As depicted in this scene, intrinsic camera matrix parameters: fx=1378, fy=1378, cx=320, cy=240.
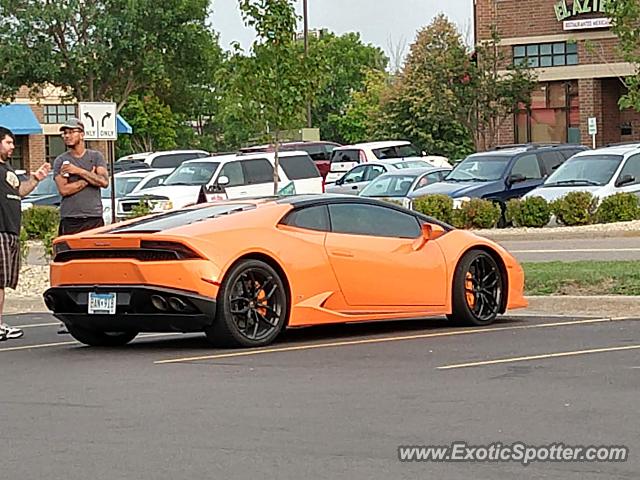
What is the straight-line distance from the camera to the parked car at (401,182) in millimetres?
30109

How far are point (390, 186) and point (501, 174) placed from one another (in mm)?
3154

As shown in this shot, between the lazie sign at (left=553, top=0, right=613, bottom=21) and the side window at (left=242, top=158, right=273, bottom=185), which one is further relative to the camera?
the lazie sign at (left=553, top=0, right=613, bottom=21)

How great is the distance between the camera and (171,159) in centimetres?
4462

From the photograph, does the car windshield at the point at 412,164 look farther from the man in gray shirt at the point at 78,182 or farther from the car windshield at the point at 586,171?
the man in gray shirt at the point at 78,182

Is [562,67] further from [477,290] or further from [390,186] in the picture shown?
[477,290]

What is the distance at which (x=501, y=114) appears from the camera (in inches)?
1832

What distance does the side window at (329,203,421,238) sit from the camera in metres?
12.0

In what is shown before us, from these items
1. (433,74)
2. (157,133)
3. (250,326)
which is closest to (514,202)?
(250,326)

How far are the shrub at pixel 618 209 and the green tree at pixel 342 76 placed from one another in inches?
1884

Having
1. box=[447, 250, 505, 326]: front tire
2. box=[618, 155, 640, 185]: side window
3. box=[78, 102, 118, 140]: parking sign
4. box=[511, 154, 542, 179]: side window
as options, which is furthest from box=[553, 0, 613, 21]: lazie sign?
box=[447, 250, 505, 326]: front tire

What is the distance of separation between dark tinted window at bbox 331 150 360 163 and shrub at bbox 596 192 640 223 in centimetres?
1808

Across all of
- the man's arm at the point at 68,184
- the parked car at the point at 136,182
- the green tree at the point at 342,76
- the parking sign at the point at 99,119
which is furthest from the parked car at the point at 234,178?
the green tree at the point at 342,76

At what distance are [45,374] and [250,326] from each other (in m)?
1.80

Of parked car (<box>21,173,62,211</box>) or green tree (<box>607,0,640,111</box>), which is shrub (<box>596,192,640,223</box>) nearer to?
green tree (<box>607,0,640,111</box>)
